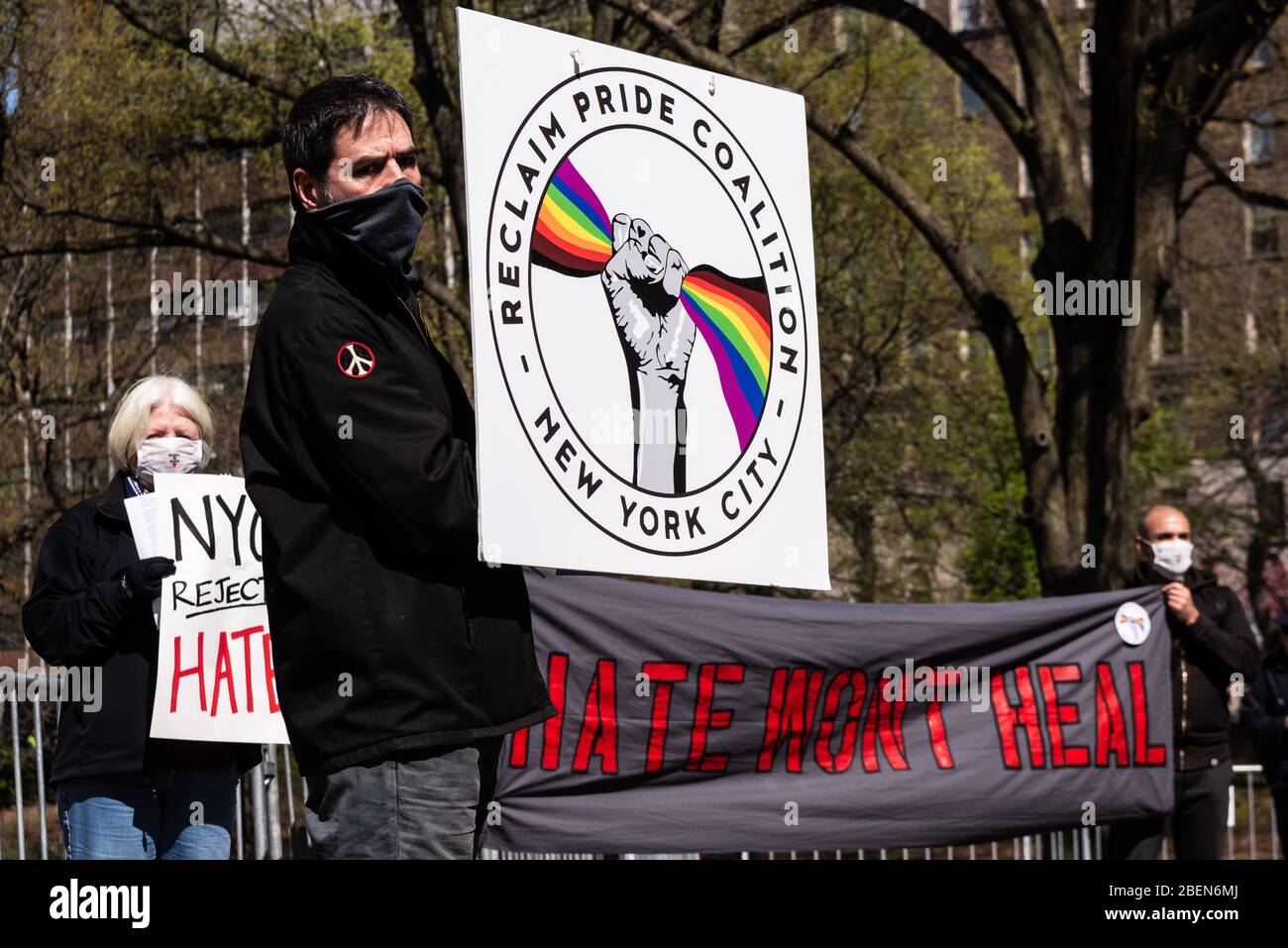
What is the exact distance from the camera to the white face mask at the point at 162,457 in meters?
5.01

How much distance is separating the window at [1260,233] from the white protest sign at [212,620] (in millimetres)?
27077

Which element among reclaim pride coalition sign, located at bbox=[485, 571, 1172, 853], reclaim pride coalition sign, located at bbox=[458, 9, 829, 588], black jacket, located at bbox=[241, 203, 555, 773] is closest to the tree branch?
reclaim pride coalition sign, located at bbox=[485, 571, 1172, 853]

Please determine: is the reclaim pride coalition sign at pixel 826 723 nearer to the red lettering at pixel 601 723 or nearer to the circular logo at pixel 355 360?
the red lettering at pixel 601 723

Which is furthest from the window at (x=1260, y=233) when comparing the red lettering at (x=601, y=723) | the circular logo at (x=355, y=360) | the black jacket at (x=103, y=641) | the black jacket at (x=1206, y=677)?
the circular logo at (x=355, y=360)

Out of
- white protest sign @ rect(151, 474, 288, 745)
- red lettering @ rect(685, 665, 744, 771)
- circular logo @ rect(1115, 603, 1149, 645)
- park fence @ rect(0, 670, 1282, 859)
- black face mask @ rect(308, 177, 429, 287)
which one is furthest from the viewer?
circular logo @ rect(1115, 603, 1149, 645)

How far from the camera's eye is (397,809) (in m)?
2.80

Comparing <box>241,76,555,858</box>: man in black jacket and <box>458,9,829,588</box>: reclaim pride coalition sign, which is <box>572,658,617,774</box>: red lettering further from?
<box>241,76,555,858</box>: man in black jacket

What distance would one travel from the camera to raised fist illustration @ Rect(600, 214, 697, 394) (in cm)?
340

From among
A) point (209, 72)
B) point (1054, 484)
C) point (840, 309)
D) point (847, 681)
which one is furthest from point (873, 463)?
point (847, 681)

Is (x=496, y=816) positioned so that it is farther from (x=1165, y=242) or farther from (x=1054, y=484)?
(x=1165, y=242)

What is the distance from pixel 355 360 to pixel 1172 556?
19.3 feet

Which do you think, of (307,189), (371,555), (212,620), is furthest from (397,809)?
(212,620)

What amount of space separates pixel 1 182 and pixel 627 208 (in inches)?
475

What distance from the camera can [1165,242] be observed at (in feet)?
36.0
